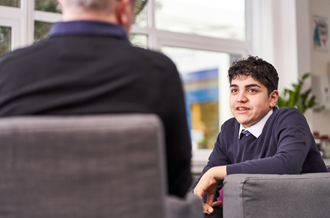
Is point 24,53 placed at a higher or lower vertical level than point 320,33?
lower

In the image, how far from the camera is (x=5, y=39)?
10.7ft

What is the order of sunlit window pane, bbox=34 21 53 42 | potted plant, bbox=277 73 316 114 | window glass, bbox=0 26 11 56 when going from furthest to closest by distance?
potted plant, bbox=277 73 316 114 → sunlit window pane, bbox=34 21 53 42 → window glass, bbox=0 26 11 56

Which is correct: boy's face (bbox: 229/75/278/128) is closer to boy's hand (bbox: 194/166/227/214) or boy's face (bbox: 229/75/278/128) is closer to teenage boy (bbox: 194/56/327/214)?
teenage boy (bbox: 194/56/327/214)

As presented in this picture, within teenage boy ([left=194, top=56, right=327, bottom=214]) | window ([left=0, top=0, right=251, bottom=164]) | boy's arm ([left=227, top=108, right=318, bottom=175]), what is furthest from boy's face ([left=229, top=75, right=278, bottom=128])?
window ([left=0, top=0, right=251, bottom=164])

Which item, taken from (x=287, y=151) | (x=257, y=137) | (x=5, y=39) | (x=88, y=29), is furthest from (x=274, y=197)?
(x=5, y=39)

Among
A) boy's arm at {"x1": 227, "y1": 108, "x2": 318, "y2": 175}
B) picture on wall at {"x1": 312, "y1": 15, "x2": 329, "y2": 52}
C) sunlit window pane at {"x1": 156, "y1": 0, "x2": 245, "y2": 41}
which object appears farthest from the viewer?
picture on wall at {"x1": 312, "y1": 15, "x2": 329, "y2": 52}

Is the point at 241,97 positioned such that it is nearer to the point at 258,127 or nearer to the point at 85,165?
the point at 258,127

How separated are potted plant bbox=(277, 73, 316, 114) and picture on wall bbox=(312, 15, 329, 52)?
2.38 ft

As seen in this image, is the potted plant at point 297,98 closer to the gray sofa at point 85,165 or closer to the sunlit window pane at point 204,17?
the sunlit window pane at point 204,17

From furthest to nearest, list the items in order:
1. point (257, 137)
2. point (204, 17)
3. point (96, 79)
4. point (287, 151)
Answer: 1. point (204, 17)
2. point (257, 137)
3. point (287, 151)
4. point (96, 79)

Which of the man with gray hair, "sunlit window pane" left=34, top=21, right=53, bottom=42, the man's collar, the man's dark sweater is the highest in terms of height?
"sunlit window pane" left=34, top=21, right=53, bottom=42

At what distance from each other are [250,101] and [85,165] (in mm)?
1276

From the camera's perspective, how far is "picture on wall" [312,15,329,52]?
493cm

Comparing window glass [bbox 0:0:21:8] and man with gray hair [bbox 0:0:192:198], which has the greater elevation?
window glass [bbox 0:0:21:8]
